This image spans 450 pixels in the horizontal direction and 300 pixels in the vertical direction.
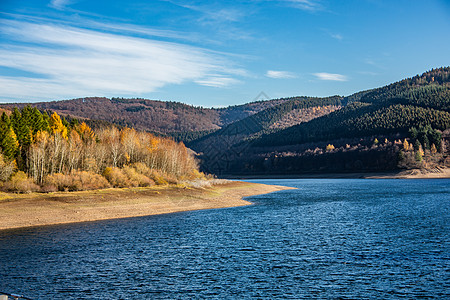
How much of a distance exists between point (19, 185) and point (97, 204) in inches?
418

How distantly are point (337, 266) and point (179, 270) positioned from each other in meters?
8.92

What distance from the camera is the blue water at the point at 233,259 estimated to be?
19344 mm

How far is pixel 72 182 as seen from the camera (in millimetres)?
57875

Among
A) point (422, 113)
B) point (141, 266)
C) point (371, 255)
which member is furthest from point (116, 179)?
point (422, 113)

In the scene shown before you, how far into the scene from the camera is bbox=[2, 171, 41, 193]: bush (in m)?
51.2

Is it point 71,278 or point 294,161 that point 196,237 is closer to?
point 71,278

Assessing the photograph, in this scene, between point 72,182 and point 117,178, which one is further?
point 117,178

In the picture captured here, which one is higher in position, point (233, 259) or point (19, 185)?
point (19, 185)

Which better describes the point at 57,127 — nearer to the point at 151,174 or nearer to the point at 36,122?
the point at 36,122

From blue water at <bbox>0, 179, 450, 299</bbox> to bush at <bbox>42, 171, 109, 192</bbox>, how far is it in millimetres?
16721

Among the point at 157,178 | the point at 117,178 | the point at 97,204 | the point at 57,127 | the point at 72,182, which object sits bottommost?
the point at 97,204

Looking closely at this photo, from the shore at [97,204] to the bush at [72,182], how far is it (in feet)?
8.66

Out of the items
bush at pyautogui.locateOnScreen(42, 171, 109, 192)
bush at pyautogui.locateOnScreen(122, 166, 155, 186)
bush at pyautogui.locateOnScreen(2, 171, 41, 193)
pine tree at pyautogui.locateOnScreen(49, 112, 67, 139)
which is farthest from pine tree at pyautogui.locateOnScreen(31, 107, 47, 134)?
bush at pyautogui.locateOnScreen(2, 171, 41, 193)

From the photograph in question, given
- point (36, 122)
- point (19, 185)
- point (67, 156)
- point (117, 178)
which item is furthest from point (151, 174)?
point (19, 185)
